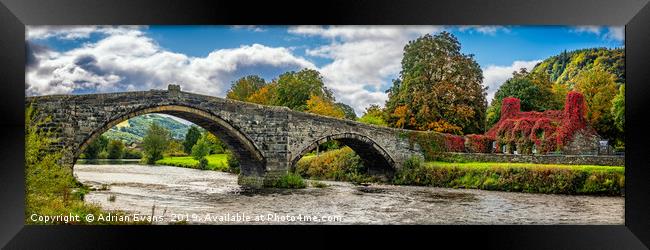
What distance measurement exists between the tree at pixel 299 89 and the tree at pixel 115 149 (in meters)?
2.96

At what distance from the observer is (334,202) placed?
9.33 meters

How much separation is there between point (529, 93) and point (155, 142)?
6731mm

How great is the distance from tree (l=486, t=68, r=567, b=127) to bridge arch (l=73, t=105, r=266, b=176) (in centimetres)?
469

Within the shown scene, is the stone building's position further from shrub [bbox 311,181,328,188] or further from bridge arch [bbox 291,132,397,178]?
shrub [bbox 311,181,328,188]

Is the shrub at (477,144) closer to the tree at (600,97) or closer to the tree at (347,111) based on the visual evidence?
the tree at (347,111)

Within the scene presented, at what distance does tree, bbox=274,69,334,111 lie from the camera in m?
9.73

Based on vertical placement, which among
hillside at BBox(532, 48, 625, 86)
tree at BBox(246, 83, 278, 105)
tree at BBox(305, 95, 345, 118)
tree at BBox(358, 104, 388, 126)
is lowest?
tree at BBox(358, 104, 388, 126)

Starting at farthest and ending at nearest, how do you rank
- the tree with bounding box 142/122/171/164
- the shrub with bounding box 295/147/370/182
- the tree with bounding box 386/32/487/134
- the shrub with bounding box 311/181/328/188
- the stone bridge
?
the shrub with bounding box 295/147/370/182 < the shrub with bounding box 311/181/328/188 < the tree with bounding box 386/32/487/134 < the tree with bounding box 142/122/171/164 < the stone bridge

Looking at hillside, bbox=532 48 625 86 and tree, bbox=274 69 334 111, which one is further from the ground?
hillside, bbox=532 48 625 86

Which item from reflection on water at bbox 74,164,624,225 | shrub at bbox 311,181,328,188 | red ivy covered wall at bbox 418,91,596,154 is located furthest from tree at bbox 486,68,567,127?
shrub at bbox 311,181,328,188

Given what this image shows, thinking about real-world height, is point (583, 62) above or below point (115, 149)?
above

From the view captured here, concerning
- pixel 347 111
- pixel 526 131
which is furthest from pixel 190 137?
pixel 526 131

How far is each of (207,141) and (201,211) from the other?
418 centimetres
